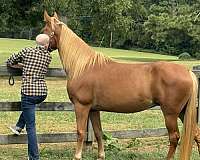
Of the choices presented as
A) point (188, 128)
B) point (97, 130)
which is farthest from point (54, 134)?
point (188, 128)

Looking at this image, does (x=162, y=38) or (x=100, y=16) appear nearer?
(x=100, y=16)

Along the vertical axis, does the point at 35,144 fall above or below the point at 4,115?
above

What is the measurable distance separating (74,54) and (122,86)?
0.86 metres

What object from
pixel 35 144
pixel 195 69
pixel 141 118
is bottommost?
pixel 141 118

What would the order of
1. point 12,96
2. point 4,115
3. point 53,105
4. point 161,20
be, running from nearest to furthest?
point 53,105 < point 4,115 < point 12,96 < point 161,20

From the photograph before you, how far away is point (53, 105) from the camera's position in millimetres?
6844

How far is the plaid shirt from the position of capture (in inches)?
232

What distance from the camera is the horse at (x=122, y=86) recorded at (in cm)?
609

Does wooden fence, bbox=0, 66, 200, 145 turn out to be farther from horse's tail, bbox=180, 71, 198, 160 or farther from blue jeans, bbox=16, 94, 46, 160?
horse's tail, bbox=180, 71, 198, 160

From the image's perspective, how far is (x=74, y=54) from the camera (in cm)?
628

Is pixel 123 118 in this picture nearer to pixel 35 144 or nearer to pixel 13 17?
pixel 35 144

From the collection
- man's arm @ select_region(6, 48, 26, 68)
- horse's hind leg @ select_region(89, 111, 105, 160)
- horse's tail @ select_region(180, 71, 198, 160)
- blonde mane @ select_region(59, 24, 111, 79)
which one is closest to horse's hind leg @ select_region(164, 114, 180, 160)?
horse's tail @ select_region(180, 71, 198, 160)

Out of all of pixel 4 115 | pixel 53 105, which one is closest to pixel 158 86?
pixel 53 105

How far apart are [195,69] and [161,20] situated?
49497 millimetres
